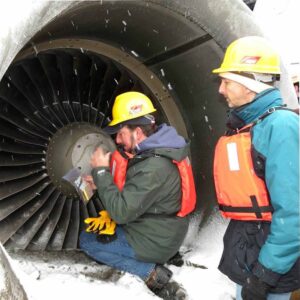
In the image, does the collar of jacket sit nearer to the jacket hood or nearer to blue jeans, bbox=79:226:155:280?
the jacket hood

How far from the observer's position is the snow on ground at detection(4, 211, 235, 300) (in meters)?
2.22

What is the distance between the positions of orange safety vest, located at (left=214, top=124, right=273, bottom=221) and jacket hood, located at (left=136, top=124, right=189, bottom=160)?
0.48 meters

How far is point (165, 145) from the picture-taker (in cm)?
235

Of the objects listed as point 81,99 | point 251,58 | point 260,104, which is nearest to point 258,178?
point 260,104

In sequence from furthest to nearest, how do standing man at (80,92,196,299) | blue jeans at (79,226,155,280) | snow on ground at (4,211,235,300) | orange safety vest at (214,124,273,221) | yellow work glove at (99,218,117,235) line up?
1. yellow work glove at (99,218,117,235)
2. blue jeans at (79,226,155,280)
3. standing man at (80,92,196,299)
4. snow on ground at (4,211,235,300)
5. orange safety vest at (214,124,273,221)

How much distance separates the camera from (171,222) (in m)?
2.54

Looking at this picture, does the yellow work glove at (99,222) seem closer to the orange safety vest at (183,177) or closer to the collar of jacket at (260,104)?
the orange safety vest at (183,177)

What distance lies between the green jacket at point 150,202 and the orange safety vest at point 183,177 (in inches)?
1.1

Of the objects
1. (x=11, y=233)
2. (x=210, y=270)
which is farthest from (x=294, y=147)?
(x=11, y=233)

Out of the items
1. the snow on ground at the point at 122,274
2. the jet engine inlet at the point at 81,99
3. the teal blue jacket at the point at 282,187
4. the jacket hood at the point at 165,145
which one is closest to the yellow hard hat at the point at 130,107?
the jacket hood at the point at 165,145

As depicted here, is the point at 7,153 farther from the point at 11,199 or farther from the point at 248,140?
the point at 248,140

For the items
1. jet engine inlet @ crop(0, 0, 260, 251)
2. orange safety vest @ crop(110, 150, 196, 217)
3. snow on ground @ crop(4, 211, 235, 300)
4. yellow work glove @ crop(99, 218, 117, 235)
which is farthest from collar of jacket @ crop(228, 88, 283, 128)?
yellow work glove @ crop(99, 218, 117, 235)

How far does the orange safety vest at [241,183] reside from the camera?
5.71 feet

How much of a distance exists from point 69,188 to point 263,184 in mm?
1486
